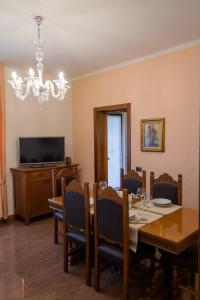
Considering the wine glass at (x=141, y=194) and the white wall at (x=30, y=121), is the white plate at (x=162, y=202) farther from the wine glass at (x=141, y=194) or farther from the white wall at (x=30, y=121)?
the white wall at (x=30, y=121)

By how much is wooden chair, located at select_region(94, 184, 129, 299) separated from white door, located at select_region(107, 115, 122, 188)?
13.3 ft

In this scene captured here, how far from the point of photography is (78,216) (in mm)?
2547

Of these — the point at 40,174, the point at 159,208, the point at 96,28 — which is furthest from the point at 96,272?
the point at 96,28

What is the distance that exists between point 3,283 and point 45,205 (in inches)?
77.2

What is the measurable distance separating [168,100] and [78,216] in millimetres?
2242

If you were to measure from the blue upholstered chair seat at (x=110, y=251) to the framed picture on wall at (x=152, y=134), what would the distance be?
1941mm

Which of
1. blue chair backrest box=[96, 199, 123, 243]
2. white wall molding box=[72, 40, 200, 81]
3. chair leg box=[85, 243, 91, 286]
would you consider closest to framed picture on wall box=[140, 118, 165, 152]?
white wall molding box=[72, 40, 200, 81]

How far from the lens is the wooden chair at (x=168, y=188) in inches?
113

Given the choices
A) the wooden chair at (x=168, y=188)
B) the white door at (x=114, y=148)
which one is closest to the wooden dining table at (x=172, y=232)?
the wooden chair at (x=168, y=188)

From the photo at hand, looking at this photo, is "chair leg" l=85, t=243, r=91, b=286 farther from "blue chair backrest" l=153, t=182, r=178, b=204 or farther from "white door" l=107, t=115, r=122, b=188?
"white door" l=107, t=115, r=122, b=188

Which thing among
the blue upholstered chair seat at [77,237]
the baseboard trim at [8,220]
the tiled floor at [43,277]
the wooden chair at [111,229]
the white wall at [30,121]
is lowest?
the tiled floor at [43,277]

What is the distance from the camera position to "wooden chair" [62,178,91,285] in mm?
2461

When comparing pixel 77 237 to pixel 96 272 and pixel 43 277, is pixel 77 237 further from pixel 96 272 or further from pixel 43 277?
pixel 43 277

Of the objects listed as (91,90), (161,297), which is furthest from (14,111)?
(161,297)
